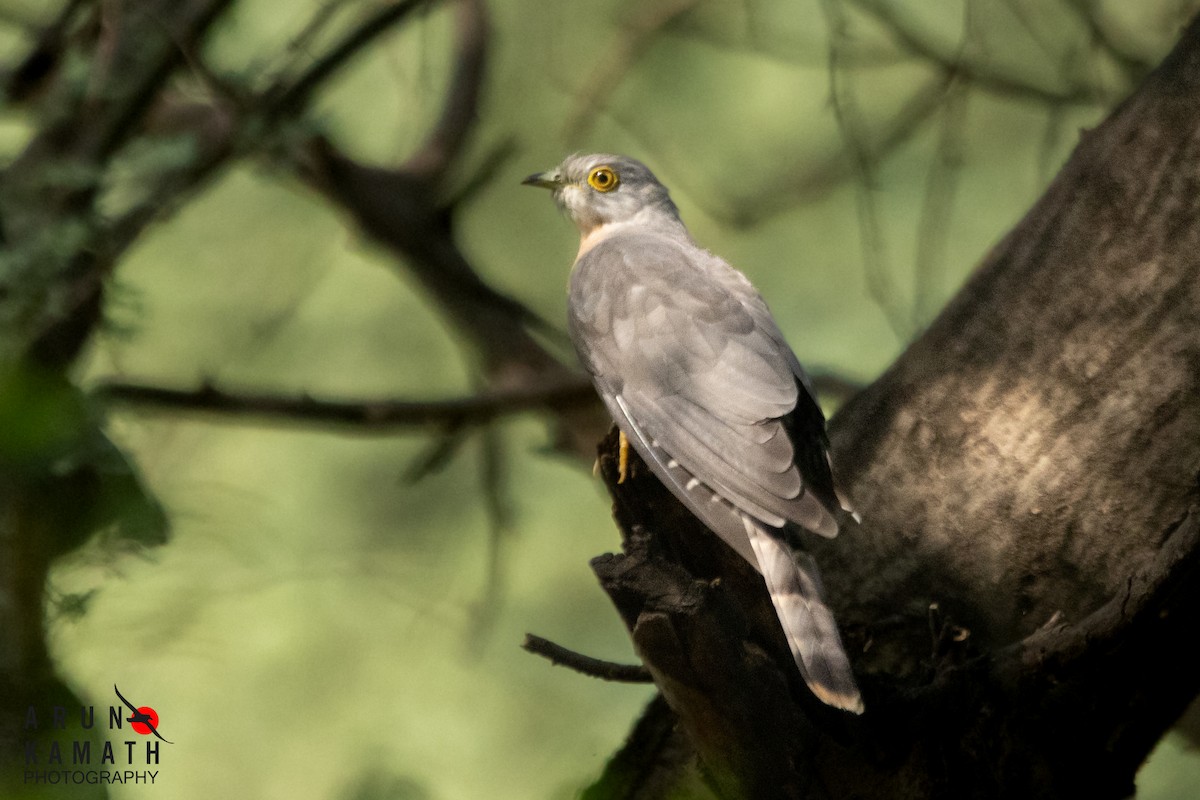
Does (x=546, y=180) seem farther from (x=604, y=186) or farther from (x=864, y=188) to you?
(x=864, y=188)

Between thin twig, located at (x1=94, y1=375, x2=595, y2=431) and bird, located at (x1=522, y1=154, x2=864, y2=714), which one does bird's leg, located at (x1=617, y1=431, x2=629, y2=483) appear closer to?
bird, located at (x1=522, y1=154, x2=864, y2=714)

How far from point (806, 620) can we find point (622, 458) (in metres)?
0.74

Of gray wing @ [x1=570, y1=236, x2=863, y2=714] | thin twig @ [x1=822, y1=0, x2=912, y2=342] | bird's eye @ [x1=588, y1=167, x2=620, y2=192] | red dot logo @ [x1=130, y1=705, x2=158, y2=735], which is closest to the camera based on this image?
gray wing @ [x1=570, y1=236, x2=863, y2=714]

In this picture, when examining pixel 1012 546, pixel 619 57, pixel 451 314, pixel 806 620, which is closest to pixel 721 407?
pixel 806 620

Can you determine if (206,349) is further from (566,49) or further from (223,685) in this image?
(566,49)

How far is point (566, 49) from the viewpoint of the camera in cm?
586

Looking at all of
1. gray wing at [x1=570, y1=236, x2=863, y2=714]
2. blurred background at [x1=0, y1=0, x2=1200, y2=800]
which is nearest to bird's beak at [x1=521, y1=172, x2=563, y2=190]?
blurred background at [x1=0, y1=0, x2=1200, y2=800]

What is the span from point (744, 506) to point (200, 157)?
86.2 inches

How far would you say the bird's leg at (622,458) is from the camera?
2.70 m

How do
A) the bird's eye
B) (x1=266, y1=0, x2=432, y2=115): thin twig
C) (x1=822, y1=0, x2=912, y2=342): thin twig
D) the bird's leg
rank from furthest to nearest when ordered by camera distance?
the bird's eye
(x1=822, y1=0, x2=912, y2=342): thin twig
(x1=266, y1=0, x2=432, y2=115): thin twig
the bird's leg

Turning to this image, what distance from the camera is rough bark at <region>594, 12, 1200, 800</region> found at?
2.10 metres

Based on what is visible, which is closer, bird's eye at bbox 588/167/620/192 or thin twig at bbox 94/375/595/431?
thin twig at bbox 94/375/595/431

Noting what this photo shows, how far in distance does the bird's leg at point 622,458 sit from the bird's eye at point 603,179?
123cm

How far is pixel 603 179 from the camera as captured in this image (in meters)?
3.82
